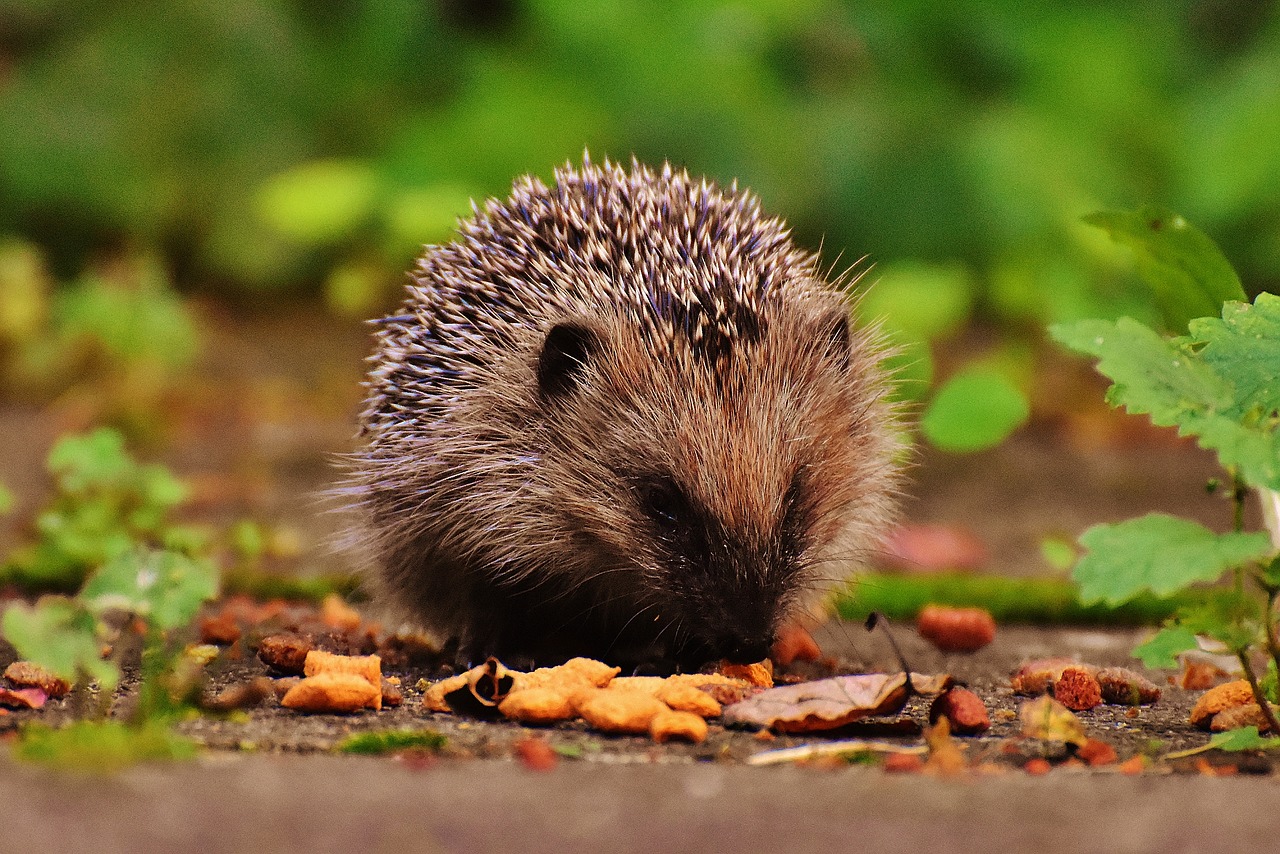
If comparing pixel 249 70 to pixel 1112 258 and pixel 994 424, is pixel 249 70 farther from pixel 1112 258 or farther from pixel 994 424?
pixel 994 424

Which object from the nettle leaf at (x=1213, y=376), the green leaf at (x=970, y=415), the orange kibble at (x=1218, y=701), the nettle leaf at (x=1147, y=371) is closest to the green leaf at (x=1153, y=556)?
the nettle leaf at (x=1213, y=376)

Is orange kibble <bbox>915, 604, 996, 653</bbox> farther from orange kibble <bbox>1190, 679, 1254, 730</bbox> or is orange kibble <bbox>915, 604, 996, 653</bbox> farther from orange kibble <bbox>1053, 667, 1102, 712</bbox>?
orange kibble <bbox>1190, 679, 1254, 730</bbox>

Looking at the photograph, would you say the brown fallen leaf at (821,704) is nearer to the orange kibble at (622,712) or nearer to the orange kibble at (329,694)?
the orange kibble at (622,712)

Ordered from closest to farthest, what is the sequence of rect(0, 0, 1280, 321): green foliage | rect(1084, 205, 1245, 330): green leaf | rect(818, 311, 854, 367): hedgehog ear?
rect(1084, 205, 1245, 330): green leaf, rect(818, 311, 854, 367): hedgehog ear, rect(0, 0, 1280, 321): green foliage

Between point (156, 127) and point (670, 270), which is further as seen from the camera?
point (156, 127)

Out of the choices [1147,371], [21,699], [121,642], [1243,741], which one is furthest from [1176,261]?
[121,642]

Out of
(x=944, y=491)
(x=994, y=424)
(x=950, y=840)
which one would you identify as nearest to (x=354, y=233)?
(x=944, y=491)

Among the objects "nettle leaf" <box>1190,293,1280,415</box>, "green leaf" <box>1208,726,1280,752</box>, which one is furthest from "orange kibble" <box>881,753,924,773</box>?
"nettle leaf" <box>1190,293,1280,415</box>
